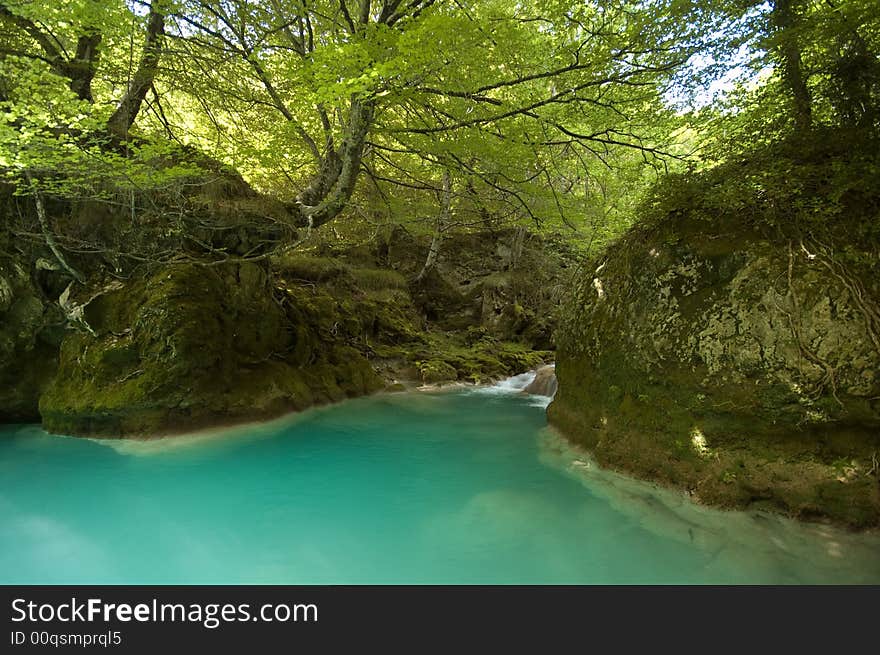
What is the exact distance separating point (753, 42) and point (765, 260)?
7.98ft

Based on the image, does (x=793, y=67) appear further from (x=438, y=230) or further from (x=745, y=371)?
(x=438, y=230)

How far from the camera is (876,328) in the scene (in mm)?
3535

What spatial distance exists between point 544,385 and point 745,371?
21.9 feet

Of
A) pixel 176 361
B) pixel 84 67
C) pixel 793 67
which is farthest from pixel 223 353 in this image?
pixel 793 67

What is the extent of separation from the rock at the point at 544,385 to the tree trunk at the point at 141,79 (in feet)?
33.0

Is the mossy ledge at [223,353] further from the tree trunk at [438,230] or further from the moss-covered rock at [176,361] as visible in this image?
the tree trunk at [438,230]

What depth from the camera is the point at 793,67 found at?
173 inches

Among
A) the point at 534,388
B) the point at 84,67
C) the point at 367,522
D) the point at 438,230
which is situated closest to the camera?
the point at 367,522

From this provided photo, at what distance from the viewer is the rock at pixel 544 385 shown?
407 inches

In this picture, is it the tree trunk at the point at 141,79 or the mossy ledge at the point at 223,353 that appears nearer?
the mossy ledge at the point at 223,353

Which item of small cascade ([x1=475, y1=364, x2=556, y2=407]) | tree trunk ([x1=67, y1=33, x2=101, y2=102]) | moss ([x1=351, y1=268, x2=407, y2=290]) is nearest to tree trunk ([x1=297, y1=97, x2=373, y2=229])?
tree trunk ([x1=67, y1=33, x2=101, y2=102])

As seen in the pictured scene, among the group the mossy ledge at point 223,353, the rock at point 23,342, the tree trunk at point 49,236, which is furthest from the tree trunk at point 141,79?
the rock at point 23,342

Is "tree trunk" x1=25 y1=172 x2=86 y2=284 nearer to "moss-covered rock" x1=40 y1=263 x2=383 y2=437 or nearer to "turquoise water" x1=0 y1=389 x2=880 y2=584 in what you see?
"moss-covered rock" x1=40 y1=263 x2=383 y2=437
